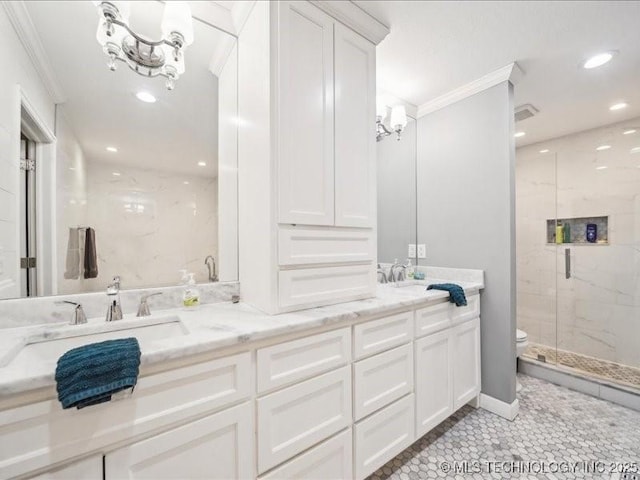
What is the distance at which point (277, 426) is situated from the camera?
3.53 ft

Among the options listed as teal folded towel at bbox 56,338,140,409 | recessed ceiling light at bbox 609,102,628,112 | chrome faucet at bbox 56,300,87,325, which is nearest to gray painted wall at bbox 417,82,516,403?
recessed ceiling light at bbox 609,102,628,112

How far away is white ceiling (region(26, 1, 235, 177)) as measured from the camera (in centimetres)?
120

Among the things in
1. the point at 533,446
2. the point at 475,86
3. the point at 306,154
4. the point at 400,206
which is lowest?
the point at 533,446

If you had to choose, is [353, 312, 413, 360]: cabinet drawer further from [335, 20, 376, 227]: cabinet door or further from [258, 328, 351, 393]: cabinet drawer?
[335, 20, 376, 227]: cabinet door

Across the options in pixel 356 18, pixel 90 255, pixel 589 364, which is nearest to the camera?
pixel 90 255

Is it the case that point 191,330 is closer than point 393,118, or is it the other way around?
point 191,330

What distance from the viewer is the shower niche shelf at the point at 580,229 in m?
2.83

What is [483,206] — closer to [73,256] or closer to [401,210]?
[401,210]

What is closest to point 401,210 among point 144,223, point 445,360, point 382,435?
point 445,360

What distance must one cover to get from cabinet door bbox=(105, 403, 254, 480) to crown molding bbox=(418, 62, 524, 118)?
2.52 metres

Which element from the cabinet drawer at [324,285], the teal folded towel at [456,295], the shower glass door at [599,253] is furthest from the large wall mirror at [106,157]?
the shower glass door at [599,253]

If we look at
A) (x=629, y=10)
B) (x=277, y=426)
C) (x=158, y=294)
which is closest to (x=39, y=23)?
(x=158, y=294)

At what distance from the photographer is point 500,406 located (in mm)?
2012

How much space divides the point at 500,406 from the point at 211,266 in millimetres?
2194
